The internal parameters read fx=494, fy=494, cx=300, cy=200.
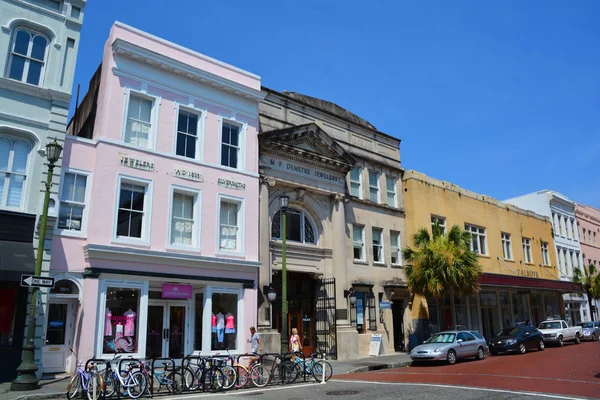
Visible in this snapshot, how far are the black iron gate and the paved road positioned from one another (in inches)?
166

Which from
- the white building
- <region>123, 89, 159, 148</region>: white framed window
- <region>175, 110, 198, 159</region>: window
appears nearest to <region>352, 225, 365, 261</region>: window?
<region>175, 110, 198, 159</region>: window

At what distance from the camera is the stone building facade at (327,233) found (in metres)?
23.0

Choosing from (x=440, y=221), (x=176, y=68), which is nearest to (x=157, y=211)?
(x=176, y=68)

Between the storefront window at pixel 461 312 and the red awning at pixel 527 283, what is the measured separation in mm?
2280

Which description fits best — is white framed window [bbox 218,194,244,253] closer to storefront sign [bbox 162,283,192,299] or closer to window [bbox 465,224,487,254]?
storefront sign [bbox 162,283,192,299]

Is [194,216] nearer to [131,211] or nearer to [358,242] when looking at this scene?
[131,211]

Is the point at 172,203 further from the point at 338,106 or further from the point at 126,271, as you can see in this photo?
the point at 338,106

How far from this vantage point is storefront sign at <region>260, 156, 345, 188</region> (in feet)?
75.7

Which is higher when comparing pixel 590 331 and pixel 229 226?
pixel 229 226

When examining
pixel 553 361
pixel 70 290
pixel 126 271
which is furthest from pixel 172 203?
pixel 553 361

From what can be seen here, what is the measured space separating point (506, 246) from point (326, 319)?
20603 mm

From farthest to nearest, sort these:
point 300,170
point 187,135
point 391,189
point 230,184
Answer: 1. point 391,189
2. point 300,170
3. point 230,184
4. point 187,135

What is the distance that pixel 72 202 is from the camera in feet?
55.3

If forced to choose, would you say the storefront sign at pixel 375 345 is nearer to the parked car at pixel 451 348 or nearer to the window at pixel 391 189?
the parked car at pixel 451 348
